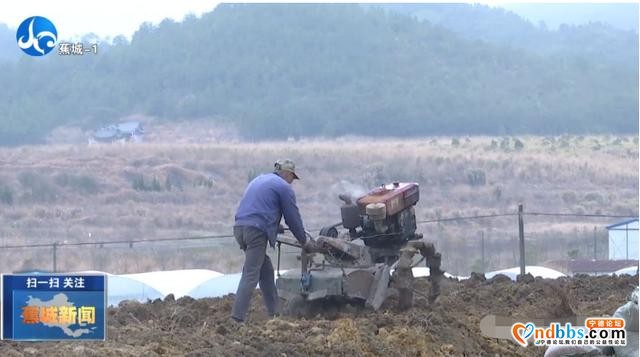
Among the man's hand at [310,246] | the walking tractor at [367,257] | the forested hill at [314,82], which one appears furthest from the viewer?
the forested hill at [314,82]

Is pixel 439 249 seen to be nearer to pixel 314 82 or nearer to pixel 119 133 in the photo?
pixel 119 133

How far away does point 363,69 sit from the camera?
82.4m

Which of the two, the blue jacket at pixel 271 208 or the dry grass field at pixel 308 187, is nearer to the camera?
the blue jacket at pixel 271 208

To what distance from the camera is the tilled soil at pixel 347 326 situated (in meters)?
10.3

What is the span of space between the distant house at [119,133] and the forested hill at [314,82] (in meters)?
1.74

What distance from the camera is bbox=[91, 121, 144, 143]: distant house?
2511 inches

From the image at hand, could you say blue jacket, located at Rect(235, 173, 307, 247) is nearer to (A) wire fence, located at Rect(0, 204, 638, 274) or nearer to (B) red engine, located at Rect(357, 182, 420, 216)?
(B) red engine, located at Rect(357, 182, 420, 216)

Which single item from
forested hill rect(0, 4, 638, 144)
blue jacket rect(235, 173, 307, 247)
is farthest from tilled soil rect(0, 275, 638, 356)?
forested hill rect(0, 4, 638, 144)

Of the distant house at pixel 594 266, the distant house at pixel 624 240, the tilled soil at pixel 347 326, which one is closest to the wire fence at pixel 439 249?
the distant house at pixel 624 240

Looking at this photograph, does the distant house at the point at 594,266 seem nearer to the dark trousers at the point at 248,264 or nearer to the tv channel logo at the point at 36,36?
the tv channel logo at the point at 36,36

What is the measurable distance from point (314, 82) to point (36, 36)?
64.7 metres

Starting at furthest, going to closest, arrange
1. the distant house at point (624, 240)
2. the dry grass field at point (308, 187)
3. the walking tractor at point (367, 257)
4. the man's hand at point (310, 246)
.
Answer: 1. the dry grass field at point (308, 187)
2. the distant house at point (624, 240)
3. the man's hand at point (310, 246)
4. the walking tractor at point (367, 257)

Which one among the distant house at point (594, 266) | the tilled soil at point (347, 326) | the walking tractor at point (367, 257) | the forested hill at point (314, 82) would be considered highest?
the forested hill at point (314, 82)

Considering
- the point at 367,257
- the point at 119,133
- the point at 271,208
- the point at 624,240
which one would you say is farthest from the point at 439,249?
the point at 119,133
